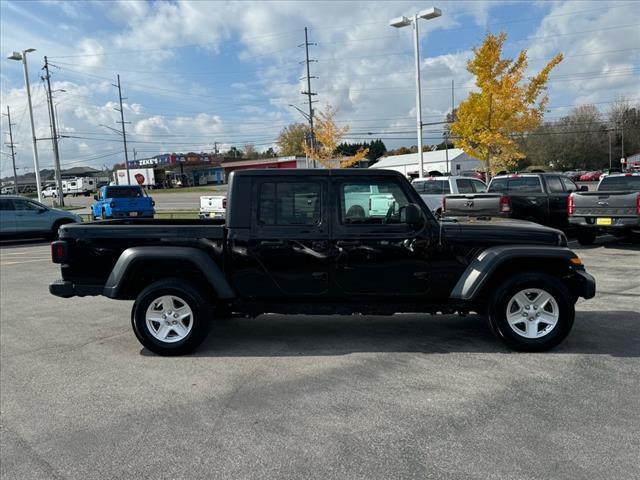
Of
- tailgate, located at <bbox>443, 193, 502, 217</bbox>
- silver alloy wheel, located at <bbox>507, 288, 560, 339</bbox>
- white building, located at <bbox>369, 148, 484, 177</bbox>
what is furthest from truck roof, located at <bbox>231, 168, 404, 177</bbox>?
white building, located at <bbox>369, 148, 484, 177</bbox>

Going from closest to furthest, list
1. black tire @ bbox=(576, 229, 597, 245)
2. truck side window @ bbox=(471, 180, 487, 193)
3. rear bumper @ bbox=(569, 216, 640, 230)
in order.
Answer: rear bumper @ bbox=(569, 216, 640, 230) < black tire @ bbox=(576, 229, 597, 245) < truck side window @ bbox=(471, 180, 487, 193)

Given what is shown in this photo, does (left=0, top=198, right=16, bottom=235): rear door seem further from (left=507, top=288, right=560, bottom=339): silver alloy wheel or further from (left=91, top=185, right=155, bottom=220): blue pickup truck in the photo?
(left=507, top=288, right=560, bottom=339): silver alloy wheel

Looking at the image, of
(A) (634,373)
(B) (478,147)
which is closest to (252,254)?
(A) (634,373)

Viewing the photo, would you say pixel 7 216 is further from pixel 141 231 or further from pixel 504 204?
pixel 504 204

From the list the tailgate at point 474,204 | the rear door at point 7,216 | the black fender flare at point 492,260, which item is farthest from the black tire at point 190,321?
the rear door at point 7,216

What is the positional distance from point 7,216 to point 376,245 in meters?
15.9

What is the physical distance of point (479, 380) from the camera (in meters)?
4.34

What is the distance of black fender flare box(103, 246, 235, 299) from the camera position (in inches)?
200

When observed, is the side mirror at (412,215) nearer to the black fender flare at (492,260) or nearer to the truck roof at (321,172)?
the truck roof at (321,172)

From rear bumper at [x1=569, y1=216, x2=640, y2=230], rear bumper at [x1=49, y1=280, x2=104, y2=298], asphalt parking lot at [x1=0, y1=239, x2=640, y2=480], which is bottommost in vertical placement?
asphalt parking lot at [x1=0, y1=239, x2=640, y2=480]

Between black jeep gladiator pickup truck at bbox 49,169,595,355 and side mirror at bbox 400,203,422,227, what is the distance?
0.01 m

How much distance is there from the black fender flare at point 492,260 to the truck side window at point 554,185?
8935mm

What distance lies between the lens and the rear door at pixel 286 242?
16.8 feet

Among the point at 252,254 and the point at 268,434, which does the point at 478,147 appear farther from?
the point at 268,434
